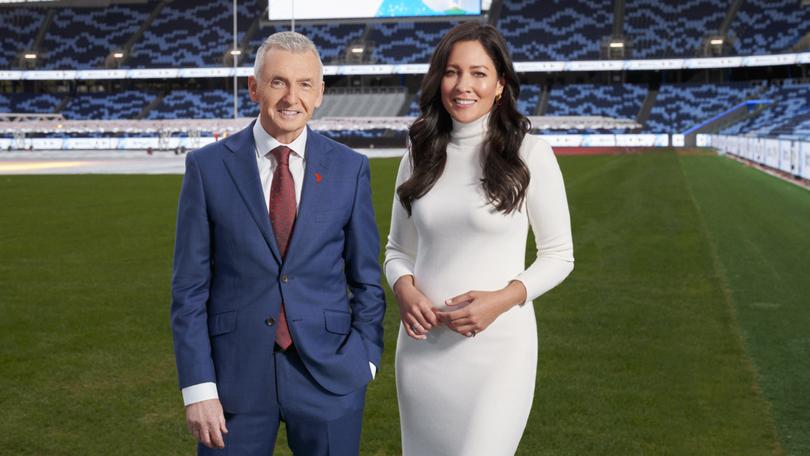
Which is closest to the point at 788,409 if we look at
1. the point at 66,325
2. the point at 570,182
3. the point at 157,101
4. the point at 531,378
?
the point at 531,378

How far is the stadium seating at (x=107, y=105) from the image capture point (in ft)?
213

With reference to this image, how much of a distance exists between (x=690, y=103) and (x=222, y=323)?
6011cm

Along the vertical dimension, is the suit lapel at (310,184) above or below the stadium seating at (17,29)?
below

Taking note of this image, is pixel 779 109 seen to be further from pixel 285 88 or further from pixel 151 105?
pixel 285 88

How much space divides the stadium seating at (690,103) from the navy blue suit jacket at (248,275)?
56.3 m

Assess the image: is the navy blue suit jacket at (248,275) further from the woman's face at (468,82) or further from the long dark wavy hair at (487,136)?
the woman's face at (468,82)

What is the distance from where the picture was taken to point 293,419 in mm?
2596

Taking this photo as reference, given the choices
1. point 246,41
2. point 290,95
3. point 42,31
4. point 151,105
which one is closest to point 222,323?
point 290,95

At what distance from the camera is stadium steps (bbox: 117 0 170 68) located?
6719 cm

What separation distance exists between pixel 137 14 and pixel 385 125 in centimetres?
2818

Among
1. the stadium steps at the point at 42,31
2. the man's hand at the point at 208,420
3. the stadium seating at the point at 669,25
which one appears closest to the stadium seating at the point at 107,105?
the stadium steps at the point at 42,31

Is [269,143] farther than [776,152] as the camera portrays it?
No

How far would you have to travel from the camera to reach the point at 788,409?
5312 millimetres

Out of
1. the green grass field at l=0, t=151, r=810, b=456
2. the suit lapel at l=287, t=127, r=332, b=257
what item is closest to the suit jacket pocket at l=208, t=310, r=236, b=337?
the suit lapel at l=287, t=127, r=332, b=257
